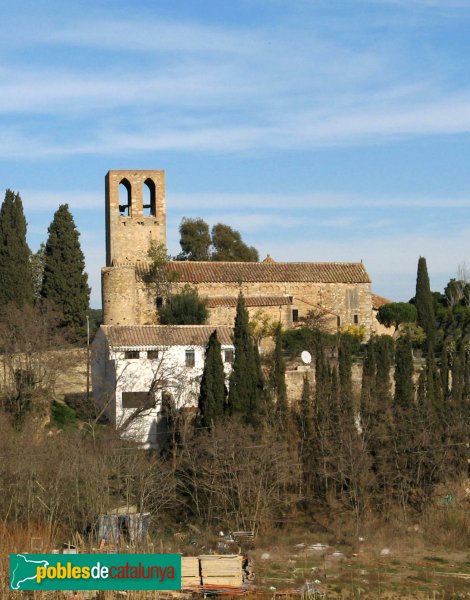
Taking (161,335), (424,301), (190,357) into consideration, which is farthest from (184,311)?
(424,301)

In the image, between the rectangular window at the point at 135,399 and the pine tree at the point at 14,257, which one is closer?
the rectangular window at the point at 135,399

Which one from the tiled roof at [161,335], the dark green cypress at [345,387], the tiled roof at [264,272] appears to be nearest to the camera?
the dark green cypress at [345,387]

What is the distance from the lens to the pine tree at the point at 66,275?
40.5m

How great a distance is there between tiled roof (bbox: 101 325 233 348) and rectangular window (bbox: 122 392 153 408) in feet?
5.45

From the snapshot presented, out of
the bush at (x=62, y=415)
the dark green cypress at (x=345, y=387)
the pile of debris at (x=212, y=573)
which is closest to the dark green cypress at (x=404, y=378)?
the dark green cypress at (x=345, y=387)

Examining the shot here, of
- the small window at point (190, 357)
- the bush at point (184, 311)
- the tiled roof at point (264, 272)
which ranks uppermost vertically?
the tiled roof at point (264, 272)

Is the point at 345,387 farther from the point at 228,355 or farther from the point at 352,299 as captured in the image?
the point at 352,299

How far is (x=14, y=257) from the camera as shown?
131 ft

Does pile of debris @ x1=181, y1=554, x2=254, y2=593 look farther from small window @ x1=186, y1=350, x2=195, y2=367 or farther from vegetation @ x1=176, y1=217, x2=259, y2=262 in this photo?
vegetation @ x1=176, y1=217, x2=259, y2=262

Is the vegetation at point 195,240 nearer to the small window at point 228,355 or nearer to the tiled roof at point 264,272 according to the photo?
the tiled roof at point 264,272

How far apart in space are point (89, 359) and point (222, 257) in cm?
1552

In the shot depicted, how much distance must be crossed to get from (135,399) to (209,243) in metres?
18.4

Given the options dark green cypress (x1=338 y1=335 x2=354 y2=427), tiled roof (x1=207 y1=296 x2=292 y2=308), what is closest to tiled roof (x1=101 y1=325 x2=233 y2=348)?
tiled roof (x1=207 y1=296 x2=292 y2=308)

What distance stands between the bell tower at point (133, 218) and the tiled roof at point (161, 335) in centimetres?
809
